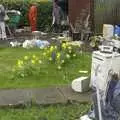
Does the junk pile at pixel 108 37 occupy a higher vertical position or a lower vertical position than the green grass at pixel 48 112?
higher

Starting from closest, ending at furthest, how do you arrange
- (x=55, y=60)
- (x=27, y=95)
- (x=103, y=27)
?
(x=27, y=95)
(x=55, y=60)
(x=103, y=27)

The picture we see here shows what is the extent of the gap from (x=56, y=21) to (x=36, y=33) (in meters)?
1.09

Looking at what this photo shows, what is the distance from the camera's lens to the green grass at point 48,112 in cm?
776

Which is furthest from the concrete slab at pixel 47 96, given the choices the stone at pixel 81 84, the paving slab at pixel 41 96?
the stone at pixel 81 84

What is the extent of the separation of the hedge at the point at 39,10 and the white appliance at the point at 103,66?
12184mm

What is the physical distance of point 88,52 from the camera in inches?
564

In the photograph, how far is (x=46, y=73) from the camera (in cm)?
1110

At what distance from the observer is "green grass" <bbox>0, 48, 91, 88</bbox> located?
33.1ft

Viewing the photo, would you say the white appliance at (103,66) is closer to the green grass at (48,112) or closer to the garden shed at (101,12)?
the green grass at (48,112)

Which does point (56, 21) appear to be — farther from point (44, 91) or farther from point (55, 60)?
point (44, 91)

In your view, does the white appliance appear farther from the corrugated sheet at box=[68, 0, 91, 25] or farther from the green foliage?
the corrugated sheet at box=[68, 0, 91, 25]

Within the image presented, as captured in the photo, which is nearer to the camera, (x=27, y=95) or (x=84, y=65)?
(x=27, y=95)

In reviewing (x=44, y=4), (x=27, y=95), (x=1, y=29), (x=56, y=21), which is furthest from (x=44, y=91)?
(x=44, y=4)

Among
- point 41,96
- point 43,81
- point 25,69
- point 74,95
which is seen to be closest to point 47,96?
point 41,96
